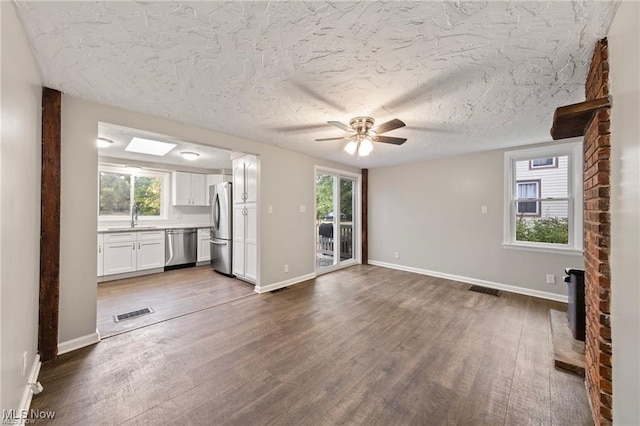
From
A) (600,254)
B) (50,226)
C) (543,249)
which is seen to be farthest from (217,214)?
(543,249)

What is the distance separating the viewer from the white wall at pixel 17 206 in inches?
45.6

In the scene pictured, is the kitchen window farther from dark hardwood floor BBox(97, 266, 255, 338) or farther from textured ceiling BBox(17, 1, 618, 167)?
dark hardwood floor BBox(97, 266, 255, 338)

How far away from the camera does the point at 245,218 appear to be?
4250 mm

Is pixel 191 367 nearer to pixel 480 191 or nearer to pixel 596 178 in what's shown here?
pixel 596 178

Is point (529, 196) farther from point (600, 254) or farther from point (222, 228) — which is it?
point (222, 228)

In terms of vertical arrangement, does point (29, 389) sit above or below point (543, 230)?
below

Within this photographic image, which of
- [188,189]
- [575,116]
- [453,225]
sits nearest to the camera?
[575,116]

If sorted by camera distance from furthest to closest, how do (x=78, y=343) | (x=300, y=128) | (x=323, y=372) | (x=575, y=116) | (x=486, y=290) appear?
(x=486, y=290)
(x=300, y=128)
(x=78, y=343)
(x=323, y=372)
(x=575, y=116)

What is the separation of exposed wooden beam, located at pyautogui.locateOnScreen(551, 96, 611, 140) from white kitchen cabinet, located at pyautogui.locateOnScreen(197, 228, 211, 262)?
228 inches

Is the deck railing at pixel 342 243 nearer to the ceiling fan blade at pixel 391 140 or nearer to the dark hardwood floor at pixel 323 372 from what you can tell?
the dark hardwood floor at pixel 323 372

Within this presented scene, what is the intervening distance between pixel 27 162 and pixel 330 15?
2.14m

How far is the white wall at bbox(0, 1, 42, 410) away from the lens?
116cm

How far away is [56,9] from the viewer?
1.26m

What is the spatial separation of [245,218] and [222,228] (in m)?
0.89
